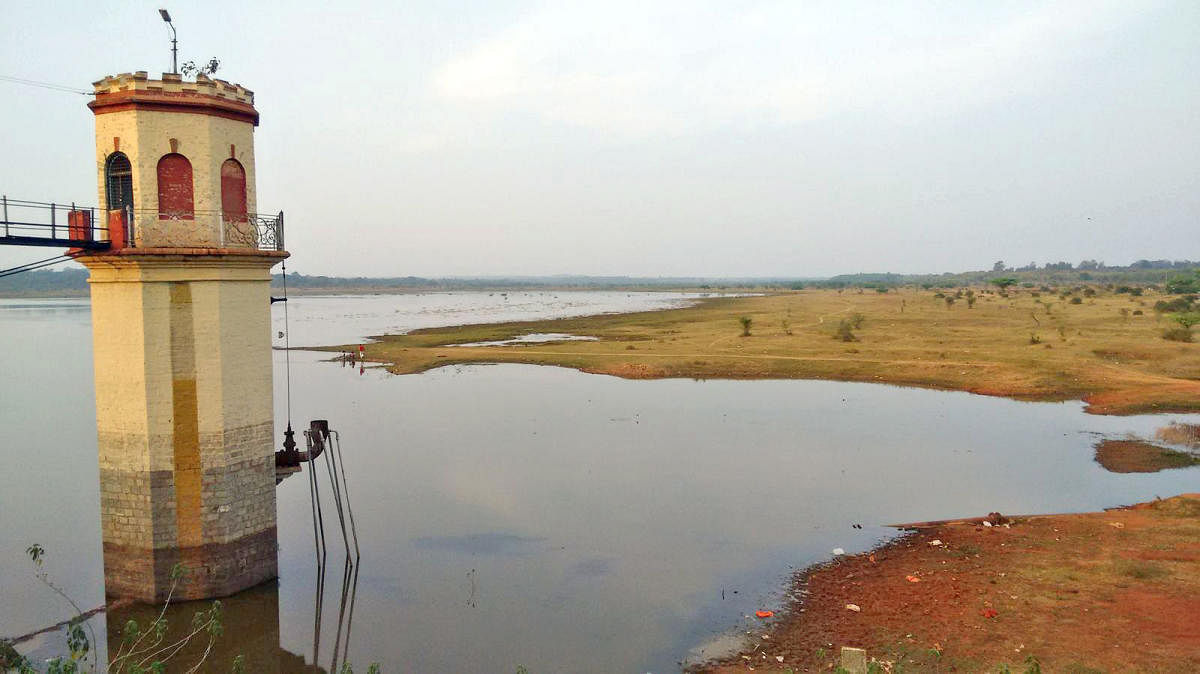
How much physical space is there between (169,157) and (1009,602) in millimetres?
16880

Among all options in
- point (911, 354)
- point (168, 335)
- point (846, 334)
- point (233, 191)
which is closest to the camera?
point (168, 335)

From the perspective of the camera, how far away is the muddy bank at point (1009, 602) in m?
11.4

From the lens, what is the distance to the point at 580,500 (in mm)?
20828

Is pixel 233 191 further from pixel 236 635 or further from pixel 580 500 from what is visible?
pixel 580 500

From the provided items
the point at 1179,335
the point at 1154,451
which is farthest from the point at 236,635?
the point at 1179,335

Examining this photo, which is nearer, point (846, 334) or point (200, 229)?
point (200, 229)

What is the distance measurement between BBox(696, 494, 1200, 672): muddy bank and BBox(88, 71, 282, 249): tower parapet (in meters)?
11.8

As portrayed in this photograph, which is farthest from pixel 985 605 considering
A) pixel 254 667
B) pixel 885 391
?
pixel 885 391

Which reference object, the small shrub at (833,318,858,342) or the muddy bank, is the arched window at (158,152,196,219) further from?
the small shrub at (833,318,858,342)

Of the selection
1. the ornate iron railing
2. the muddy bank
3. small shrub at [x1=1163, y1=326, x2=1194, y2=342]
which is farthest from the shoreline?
the ornate iron railing

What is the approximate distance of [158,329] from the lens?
13.8 m

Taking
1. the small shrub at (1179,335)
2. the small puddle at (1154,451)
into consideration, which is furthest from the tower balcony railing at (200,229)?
the small shrub at (1179,335)

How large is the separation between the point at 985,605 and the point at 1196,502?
856 cm

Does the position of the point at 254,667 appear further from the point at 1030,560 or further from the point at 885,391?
the point at 885,391
